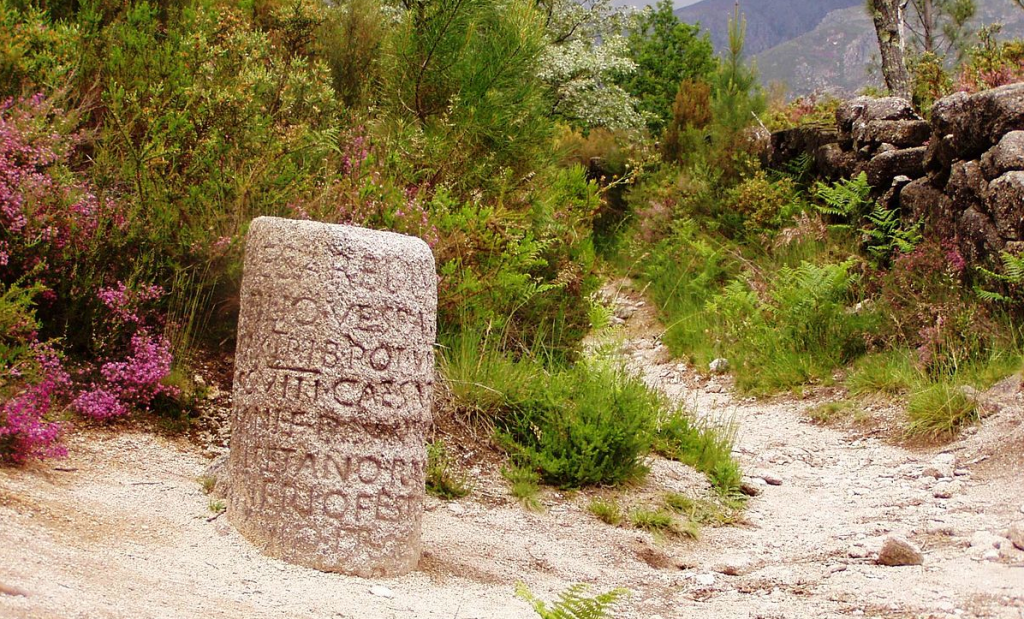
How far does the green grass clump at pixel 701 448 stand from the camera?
612 cm

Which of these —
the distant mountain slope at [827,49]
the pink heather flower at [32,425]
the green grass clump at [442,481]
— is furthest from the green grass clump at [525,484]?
the distant mountain slope at [827,49]

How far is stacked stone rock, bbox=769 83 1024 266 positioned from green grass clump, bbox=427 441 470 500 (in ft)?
15.9

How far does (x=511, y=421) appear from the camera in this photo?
19.8 feet

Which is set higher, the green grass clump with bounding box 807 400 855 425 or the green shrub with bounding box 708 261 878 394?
the green shrub with bounding box 708 261 878 394

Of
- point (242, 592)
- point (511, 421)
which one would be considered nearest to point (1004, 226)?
point (511, 421)

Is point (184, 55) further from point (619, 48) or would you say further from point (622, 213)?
point (619, 48)

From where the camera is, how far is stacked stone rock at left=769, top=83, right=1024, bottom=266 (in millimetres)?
7629

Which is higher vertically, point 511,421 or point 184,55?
point 184,55

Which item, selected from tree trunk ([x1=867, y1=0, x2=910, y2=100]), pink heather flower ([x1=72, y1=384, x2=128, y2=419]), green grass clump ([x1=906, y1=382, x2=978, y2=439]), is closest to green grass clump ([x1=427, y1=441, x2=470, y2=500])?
pink heather flower ([x1=72, y1=384, x2=128, y2=419])

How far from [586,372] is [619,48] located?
14263 mm

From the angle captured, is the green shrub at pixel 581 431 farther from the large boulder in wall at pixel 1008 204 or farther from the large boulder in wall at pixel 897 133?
the large boulder in wall at pixel 897 133

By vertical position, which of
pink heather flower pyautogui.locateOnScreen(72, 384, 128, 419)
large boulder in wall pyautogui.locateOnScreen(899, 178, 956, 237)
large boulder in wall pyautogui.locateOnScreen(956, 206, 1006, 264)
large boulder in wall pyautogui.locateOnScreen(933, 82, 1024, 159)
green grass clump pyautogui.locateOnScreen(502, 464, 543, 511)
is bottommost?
green grass clump pyautogui.locateOnScreen(502, 464, 543, 511)

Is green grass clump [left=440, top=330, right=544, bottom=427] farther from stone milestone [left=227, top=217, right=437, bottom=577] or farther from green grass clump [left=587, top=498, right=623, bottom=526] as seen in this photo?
stone milestone [left=227, top=217, right=437, bottom=577]

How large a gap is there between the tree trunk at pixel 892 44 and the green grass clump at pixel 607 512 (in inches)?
357
